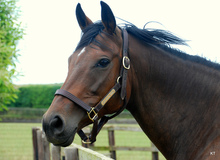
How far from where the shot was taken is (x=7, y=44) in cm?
923

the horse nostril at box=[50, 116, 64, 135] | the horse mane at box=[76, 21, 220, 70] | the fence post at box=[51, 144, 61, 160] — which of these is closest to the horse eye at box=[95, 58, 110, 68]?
the horse mane at box=[76, 21, 220, 70]

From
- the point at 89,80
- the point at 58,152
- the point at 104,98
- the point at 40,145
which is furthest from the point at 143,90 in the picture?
the point at 40,145

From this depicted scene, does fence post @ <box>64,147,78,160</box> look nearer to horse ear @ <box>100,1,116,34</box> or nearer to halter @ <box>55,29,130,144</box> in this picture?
halter @ <box>55,29,130,144</box>

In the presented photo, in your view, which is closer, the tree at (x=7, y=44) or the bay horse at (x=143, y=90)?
the bay horse at (x=143, y=90)

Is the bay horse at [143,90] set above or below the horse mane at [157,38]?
below

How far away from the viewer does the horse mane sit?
2766 mm

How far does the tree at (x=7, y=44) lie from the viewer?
856 cm

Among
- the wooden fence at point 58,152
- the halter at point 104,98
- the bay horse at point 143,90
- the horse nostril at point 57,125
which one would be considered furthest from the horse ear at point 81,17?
the wooden fence at point 58,152

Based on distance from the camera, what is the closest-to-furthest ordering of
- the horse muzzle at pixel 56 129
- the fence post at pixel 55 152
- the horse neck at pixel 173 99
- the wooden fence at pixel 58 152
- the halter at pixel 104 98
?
1. the horse muzzle at pixel 56 129
2. the halter at pixel 104 98
3. the horse neck at pixel 173 99
4. the wooden fence at pixel 58 152
5. the fence post at pixel 55 152

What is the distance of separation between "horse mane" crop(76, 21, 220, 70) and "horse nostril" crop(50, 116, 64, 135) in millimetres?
784

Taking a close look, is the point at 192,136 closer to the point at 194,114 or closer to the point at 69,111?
the point at 194,114

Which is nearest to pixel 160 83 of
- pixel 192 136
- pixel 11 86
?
pixel 192 136

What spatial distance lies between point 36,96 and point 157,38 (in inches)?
1140

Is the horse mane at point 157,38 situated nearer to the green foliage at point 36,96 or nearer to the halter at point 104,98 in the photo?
the halter at point 104,98
